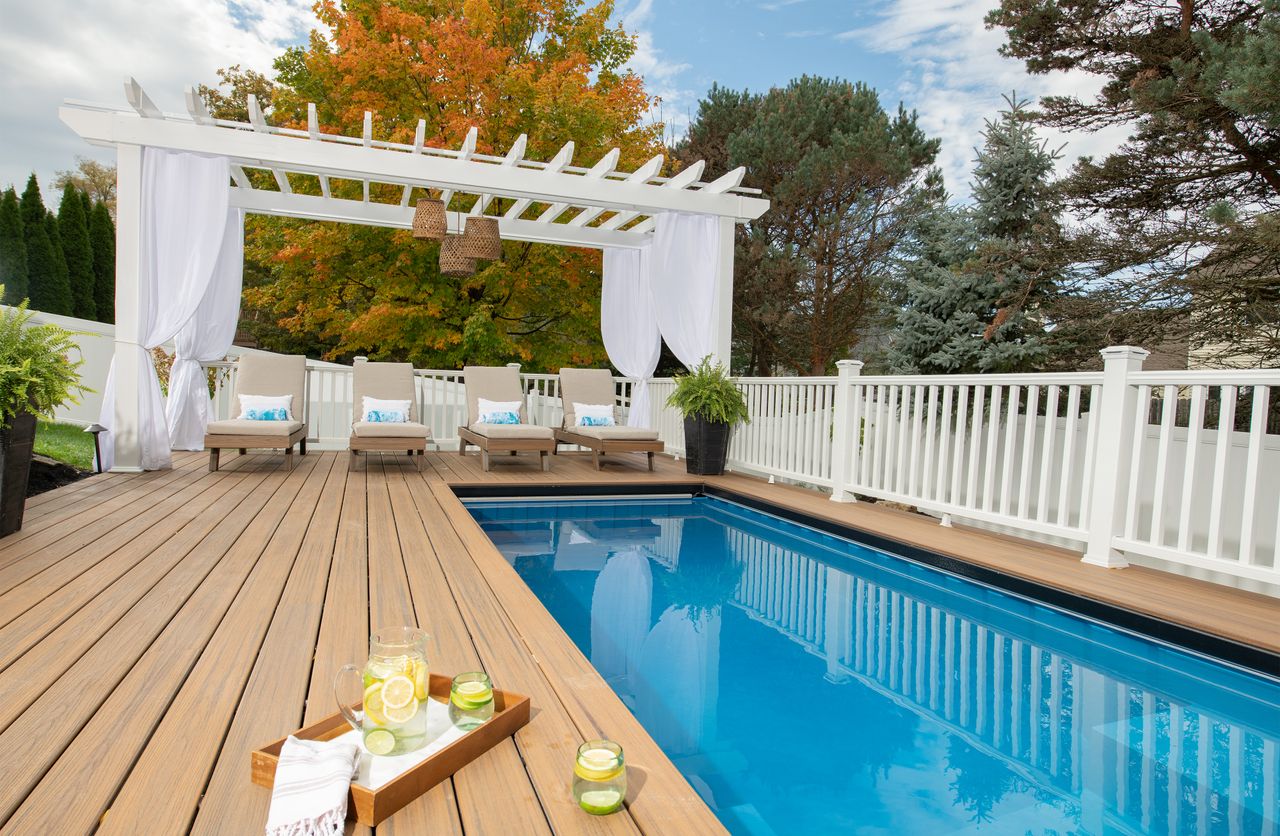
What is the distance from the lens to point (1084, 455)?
4.69 m

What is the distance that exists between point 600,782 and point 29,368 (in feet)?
12.3

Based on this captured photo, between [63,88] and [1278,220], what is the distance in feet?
76.8

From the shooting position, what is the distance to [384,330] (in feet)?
36.7

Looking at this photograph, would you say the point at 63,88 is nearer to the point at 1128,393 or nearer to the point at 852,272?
the point at 852,272

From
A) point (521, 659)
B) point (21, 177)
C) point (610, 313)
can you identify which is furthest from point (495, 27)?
point (21, 177)

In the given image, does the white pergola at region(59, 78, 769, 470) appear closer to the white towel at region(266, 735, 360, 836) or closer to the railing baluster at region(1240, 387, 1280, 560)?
the railing baluster at region(1240, 387, 1280, 560)

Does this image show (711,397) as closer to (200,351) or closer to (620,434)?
(620,434)

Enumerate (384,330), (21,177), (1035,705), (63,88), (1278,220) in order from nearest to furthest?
(1035,705)
(1278,220)
(384,330)
(63,88)
(21,177)

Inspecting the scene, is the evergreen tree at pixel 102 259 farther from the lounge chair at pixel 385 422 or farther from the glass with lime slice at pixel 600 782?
the glass with lime slice at pixel 600 782

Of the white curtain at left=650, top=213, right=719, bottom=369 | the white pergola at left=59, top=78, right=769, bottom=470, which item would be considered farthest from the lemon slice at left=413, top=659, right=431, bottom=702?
the white curtain at left=650, top=213, right=719, bottom=369

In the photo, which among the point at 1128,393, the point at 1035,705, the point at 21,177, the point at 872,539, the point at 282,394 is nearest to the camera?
the point at 1035,705

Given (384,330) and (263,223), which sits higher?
(263,223)

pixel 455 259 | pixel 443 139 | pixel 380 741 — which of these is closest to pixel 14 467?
pixel 380 741

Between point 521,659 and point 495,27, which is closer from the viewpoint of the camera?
point 521,659
